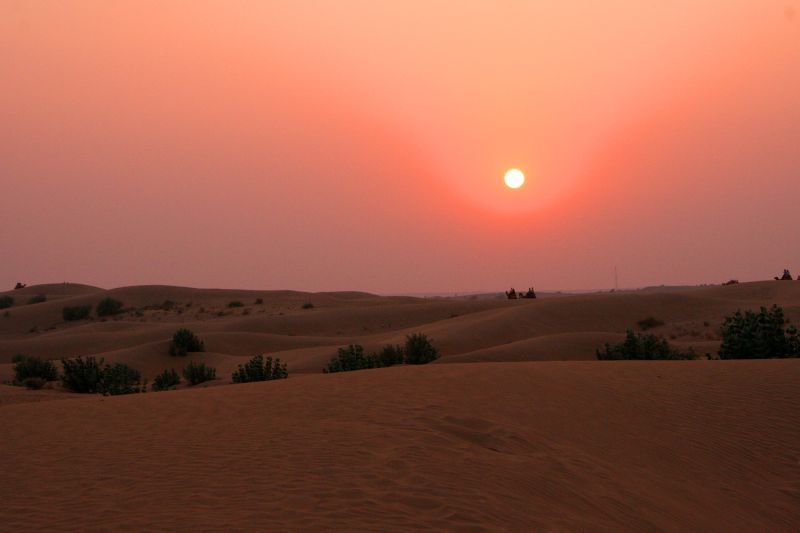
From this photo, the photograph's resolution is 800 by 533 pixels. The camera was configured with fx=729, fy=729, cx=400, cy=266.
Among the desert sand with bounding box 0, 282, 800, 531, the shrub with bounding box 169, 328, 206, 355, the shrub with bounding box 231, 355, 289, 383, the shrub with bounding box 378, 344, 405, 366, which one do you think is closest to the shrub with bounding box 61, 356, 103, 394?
the desert sand with bounding box 0, 282, 800, 531

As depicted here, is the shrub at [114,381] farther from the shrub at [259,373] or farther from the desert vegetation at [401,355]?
the desert vegetation at [401,355]

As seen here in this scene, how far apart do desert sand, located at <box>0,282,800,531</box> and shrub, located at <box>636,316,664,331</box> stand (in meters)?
20.3

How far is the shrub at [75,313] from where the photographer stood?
187 ft

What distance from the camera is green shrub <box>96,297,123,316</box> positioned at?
60.0 m

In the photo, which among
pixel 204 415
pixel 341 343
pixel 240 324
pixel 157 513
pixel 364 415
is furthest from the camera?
pixel 240 324

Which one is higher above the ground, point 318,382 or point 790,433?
point 318,382

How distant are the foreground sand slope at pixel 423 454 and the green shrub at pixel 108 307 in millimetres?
50817

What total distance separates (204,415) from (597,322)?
2862 cm

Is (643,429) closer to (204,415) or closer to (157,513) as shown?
(204,415)

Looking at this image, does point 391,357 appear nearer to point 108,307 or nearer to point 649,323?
point 649,323

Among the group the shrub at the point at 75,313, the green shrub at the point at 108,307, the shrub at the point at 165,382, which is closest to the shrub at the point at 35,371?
the shrub at the point at 165,382

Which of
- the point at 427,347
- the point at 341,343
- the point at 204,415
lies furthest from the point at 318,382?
the point at 341,343

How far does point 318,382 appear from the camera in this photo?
13469 millimetres

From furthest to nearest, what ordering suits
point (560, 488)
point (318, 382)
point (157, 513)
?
point (318, 382) → point (560, 488) → point (157, 513)
